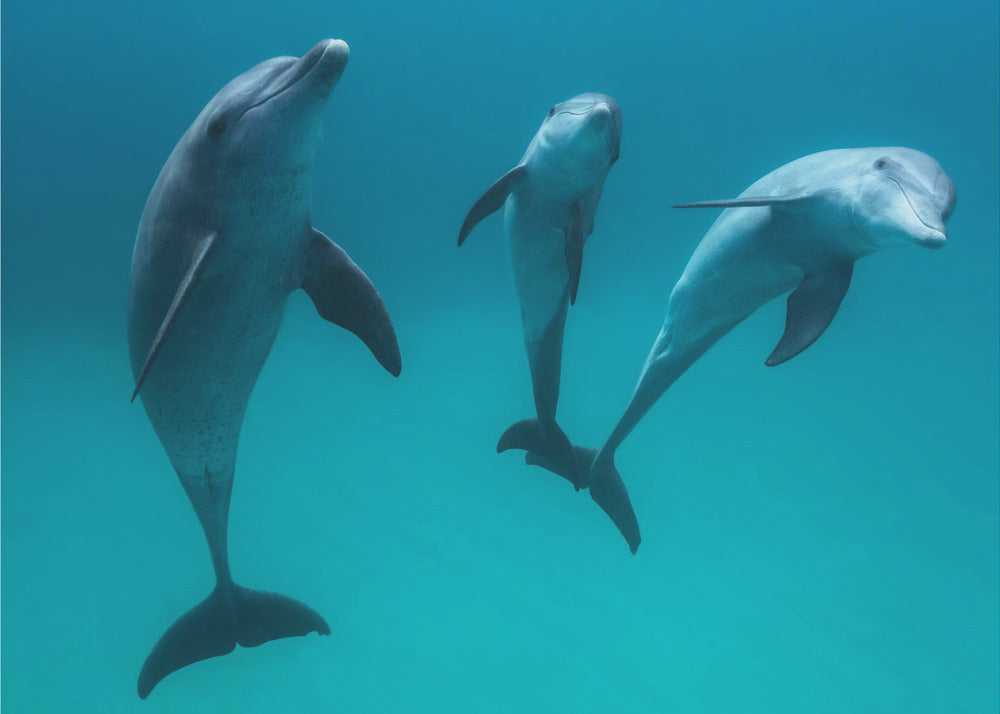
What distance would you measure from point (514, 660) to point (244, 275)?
34.9ft

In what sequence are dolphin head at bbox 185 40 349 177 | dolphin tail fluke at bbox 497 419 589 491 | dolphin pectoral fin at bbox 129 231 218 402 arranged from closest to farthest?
dolphin pectoral fin at bbox 129 231 218 402, dolphin head at bbox 185 40 349 177, dolphin tail fluke at bbox 497 419 589 491

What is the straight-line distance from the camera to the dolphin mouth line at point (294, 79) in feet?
11.9

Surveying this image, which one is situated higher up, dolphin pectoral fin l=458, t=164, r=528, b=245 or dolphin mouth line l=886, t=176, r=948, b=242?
dolphin mouth line l=886, t=176, r=948, b=242

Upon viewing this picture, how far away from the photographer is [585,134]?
17.2 feet

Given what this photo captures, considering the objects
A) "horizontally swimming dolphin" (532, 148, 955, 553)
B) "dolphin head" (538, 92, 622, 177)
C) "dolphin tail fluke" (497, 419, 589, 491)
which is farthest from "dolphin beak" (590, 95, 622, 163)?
"dolphin tail fluke" (497, 419, 589, 491)

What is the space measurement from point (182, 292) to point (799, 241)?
422 centimetres

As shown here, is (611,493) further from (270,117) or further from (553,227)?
(270,117)

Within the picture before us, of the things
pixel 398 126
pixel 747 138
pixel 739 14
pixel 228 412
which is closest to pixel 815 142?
pixel 747 138

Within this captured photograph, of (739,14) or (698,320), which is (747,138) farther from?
(698,320)

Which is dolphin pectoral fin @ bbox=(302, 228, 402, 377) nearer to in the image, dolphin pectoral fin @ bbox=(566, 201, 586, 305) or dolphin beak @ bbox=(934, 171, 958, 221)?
dolphin pectoral fin @ bbox=(566, 201, 586, 305)

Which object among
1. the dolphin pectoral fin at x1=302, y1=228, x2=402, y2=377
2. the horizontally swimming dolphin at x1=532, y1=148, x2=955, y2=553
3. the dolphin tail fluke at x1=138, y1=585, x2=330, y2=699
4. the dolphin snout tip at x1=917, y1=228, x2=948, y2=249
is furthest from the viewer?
the dolphin tail fluke at x1=138, y1=585, x2=330, y2=699

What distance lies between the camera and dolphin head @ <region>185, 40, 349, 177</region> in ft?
12.2

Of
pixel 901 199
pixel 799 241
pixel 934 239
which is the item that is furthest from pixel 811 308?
pixel 934 239

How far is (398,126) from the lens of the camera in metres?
14.4
